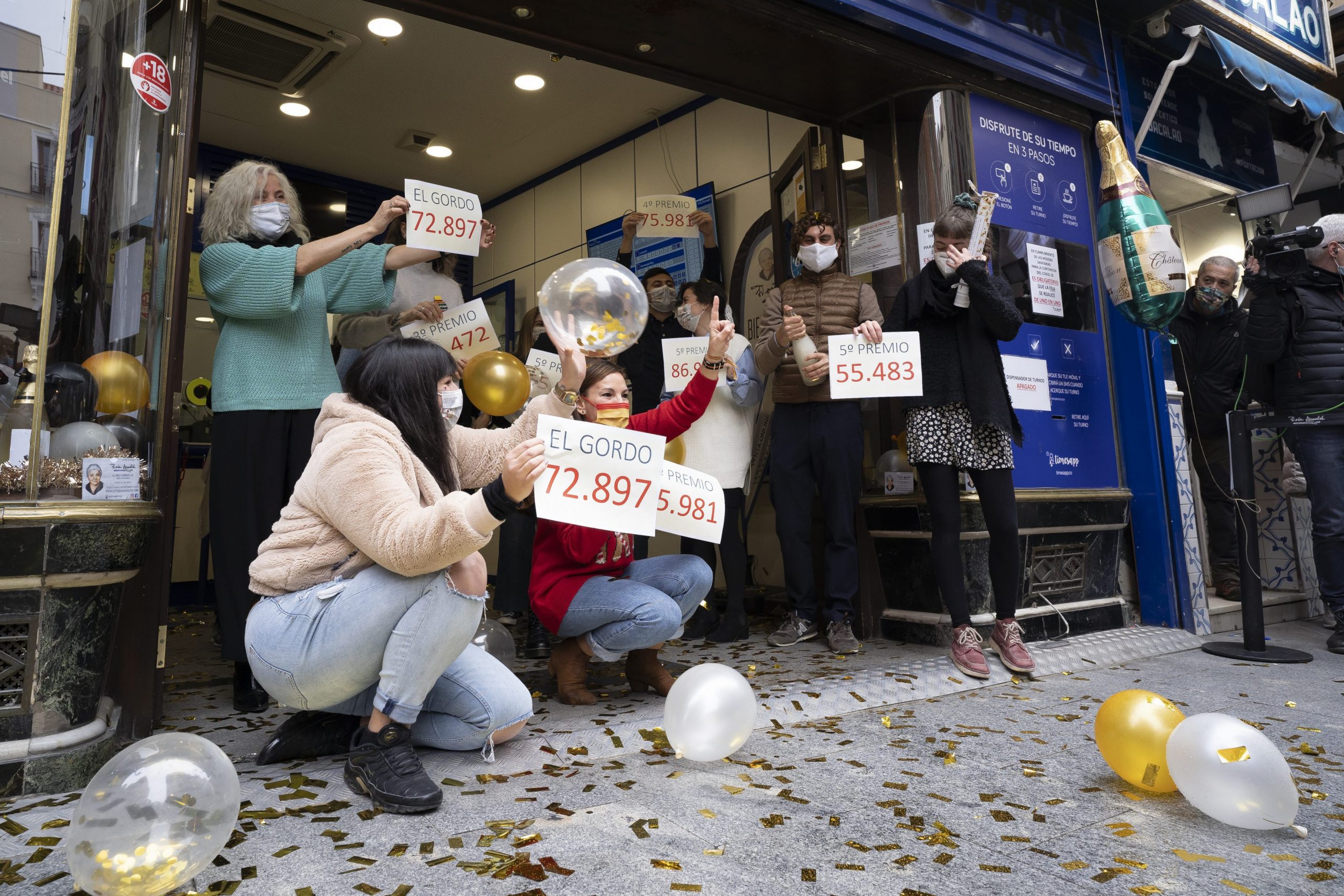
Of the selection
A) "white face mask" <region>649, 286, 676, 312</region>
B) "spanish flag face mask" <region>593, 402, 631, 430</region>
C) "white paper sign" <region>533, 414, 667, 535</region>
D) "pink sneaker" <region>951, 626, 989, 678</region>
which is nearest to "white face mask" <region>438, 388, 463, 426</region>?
"spanish flag face mask" <region>593, 402, 631, 430</region>

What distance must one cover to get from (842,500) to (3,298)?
312cm

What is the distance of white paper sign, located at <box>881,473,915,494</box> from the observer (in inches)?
158

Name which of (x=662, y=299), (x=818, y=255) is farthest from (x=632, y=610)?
(x=662, y=299)

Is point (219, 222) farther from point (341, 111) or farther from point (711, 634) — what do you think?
point (341, 111)

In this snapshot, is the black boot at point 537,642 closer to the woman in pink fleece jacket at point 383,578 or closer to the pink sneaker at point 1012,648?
the woman in pink fleece jacket at point 383,578

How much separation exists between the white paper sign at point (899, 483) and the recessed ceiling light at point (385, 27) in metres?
4.08

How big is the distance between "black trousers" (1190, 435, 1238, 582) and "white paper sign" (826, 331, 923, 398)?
261 cm

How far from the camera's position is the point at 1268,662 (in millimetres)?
3600

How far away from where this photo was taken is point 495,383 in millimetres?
3105

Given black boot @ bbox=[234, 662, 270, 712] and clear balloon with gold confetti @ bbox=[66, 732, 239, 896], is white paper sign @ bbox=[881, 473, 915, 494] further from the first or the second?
clear balloon with gold confetti @ bbox=[66, 732, 239, 896]

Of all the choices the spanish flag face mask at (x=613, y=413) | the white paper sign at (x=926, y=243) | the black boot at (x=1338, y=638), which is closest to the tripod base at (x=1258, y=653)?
the black boot at (x=1338, y=638)

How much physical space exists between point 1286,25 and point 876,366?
13.9 feet

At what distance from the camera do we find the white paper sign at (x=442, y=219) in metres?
3.18

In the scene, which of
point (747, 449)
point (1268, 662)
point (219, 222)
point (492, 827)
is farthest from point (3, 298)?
point (1268, 662)
